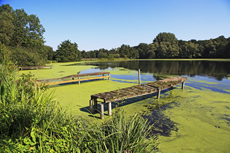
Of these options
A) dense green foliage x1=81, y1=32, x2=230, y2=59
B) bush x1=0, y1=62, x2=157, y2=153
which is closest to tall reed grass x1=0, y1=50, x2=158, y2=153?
bush x1=0, y1=62, x2=157, y2=153

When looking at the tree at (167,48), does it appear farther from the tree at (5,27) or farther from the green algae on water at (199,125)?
the green algae on water at (199,125)

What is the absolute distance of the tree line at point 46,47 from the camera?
20031 millimetres

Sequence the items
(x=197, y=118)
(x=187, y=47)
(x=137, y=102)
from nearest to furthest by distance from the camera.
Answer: (x=197, y=118) < (x=137, y=102) < (x=187, y=47)

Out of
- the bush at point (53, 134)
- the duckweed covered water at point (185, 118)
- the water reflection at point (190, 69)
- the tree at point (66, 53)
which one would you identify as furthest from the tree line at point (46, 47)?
the water reflection at point (190, 69)

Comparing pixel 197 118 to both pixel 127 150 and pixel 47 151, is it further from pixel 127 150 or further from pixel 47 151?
pixel 47 151

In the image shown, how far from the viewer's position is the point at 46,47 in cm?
4428

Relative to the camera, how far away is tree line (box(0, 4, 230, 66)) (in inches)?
789

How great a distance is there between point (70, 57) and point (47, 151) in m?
50.3

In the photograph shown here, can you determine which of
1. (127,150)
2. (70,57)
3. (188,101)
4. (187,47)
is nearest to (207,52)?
(187,47)

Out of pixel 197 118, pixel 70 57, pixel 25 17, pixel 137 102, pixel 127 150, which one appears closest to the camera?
pixel 127 150

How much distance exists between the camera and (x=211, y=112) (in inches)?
193

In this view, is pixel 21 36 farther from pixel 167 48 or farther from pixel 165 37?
pixel 165 37

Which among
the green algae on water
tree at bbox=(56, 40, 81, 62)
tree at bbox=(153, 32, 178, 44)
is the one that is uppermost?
tree at bbox=(153, 32, 178, 44)

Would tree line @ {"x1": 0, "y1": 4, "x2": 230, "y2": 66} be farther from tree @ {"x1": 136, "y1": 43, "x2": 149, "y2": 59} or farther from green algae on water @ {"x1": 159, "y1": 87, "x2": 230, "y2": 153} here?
green algae on water @ {"x1": 159, "y1": 87, "x2": 230, "y2": 153}
